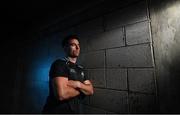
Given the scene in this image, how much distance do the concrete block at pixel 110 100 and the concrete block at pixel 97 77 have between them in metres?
0.08

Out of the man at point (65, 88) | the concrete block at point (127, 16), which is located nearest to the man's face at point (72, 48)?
the man at point (65, 88)

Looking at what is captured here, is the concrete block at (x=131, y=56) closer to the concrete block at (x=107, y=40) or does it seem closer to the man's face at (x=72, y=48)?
the concrete block at (x=107, y=40)

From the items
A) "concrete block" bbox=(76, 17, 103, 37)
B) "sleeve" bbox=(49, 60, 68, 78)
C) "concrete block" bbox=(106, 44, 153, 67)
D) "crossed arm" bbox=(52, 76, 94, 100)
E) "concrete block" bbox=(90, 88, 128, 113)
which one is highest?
"concrete block" bbox=(76, 17, 103, 37)

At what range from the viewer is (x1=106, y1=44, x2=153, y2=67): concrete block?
1454mm

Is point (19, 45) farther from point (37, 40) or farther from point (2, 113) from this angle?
point (2, 113)

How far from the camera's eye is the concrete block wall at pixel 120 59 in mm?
1444

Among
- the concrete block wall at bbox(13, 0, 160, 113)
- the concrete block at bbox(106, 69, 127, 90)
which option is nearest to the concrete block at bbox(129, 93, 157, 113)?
the concrete block wall at bbox(13, 0, 160, 113)

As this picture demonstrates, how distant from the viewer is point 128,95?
155 centimetres

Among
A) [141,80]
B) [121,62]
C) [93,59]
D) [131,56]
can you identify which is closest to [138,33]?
[131,56]

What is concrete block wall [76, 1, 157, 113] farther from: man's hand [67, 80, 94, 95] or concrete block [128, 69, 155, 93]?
man's hand [67, 80, 94, 95]

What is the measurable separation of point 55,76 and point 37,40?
2170mm

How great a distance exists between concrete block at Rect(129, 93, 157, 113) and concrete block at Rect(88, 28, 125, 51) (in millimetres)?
616

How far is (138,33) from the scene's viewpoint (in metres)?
1.55

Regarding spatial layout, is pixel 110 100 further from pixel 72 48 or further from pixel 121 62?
pixel 72 48
